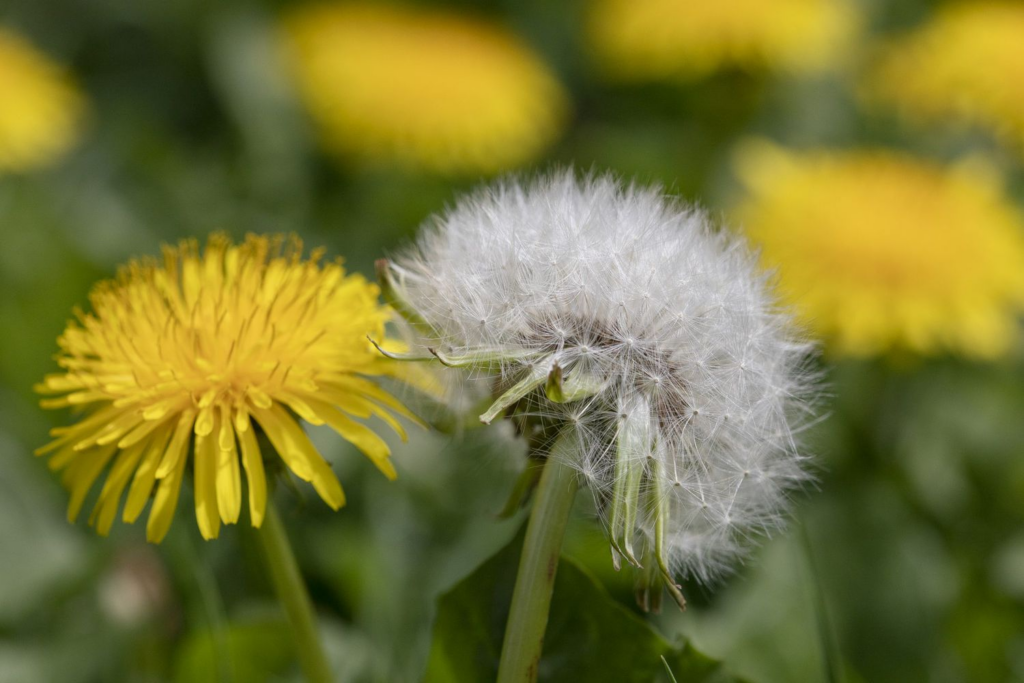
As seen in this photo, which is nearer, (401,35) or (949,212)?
(949,212)

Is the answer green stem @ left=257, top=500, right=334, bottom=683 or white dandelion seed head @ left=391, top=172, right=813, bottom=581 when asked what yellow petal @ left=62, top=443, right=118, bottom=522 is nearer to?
green stem @ left=257, top=500, right=334, bottom=683

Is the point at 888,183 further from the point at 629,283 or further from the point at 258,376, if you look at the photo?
the point at 258,376

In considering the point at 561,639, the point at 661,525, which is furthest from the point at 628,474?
the point at 561,639

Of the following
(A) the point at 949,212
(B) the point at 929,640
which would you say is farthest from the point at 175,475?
(A) the point at 949,212

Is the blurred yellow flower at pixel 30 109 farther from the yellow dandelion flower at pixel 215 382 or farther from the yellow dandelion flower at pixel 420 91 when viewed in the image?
the yellow dandelion flower at pixel 215 382

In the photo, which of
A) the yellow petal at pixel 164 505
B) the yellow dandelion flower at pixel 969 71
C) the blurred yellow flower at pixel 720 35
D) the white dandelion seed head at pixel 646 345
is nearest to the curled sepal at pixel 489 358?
the white dandelion seed head at pixel 646 345

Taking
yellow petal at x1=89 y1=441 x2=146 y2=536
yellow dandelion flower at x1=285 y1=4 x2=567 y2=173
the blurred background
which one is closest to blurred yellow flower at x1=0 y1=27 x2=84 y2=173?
the blurred background

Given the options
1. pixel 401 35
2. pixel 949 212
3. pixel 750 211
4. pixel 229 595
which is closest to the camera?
pixel 229 595
